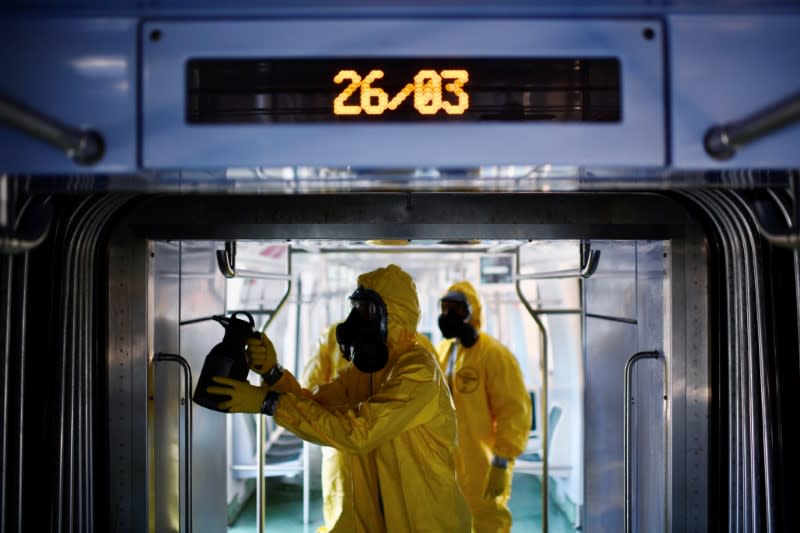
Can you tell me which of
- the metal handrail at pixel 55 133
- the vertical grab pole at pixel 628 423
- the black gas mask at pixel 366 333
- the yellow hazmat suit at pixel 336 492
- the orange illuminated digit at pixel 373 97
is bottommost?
the yellow hazmat suit at pixel 336 492

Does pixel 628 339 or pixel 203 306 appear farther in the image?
pixel 203 306

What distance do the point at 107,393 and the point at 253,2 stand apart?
172cm

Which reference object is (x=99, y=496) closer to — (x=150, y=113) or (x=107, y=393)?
(x=107, y=393)

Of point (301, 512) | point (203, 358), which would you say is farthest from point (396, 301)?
point (301, 512)

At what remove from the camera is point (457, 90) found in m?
1.61

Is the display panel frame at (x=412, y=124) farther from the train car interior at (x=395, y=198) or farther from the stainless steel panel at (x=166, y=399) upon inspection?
the stainless steel panel at (x=166, y=399)

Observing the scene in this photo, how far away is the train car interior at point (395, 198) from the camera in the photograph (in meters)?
1.61

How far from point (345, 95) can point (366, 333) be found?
5.62 ft

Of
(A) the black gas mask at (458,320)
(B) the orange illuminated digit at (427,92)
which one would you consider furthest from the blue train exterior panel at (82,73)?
(A) the black gas mask at (458,320)

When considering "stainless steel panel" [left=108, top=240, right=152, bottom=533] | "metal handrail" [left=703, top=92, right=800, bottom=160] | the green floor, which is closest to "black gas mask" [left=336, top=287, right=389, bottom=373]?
"stainless steel panel" [left=108, top=240, right=152, bottom=533]

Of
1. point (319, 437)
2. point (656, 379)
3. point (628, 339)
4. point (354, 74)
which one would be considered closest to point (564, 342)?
point (628, 339)

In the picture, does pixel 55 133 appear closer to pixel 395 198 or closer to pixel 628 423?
pixel 395 198

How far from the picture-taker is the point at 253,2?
160cm

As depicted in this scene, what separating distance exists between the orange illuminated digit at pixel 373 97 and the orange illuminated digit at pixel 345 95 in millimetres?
18
